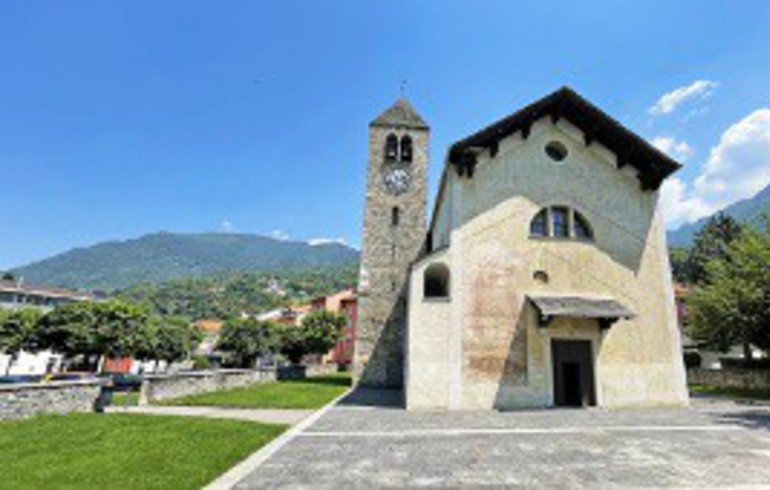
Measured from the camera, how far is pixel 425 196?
32406 millimetres

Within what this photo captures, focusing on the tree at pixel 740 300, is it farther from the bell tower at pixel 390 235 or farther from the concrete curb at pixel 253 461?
the concrete curb at pixel 253 461

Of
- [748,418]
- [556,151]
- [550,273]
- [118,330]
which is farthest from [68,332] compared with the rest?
[748,418]

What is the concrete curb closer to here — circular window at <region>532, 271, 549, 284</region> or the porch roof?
the porch roof

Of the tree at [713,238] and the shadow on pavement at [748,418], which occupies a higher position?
the tree at [713,238]

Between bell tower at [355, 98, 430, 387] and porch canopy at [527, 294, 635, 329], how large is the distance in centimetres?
1220

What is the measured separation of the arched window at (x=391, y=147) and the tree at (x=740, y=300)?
22.6 metres

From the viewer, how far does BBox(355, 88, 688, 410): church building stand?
1639 centimetres

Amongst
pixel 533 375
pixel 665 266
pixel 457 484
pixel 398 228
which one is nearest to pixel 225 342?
pixel 398 228

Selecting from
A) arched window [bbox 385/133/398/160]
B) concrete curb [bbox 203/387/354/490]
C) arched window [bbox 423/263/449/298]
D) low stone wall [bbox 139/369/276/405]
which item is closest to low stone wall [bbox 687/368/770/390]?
arched window [bbox 423/263/449/298]

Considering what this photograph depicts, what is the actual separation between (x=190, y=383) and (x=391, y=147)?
71.9 feet

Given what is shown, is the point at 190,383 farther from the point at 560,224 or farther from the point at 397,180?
the point at 397,180

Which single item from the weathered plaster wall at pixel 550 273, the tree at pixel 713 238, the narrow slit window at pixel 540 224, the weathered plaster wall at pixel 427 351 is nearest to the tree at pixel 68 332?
the weathered plaster wall at pixel 427 351

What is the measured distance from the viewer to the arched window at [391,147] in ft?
110

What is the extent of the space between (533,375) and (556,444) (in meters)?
7.11
